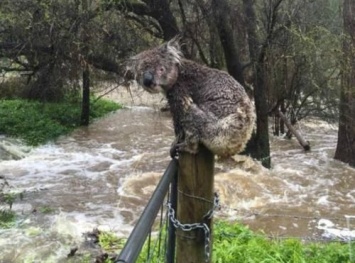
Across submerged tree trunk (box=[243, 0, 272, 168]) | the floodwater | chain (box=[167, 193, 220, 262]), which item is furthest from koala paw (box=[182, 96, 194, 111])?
submerged tree trunk (box=[243, 0, 272, 168])

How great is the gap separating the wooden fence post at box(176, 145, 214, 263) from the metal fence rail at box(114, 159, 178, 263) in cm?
5

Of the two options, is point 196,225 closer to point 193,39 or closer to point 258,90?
point 193,39

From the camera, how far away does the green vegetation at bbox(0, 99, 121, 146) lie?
1436 centimetres

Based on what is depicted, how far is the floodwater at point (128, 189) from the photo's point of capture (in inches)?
277

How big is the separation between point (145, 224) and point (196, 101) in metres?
0.81

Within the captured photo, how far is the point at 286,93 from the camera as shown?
40.9ft

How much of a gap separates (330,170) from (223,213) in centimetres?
462

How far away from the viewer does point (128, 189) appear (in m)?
9.48

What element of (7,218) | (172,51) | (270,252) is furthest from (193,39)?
(172,51)

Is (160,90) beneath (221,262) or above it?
above

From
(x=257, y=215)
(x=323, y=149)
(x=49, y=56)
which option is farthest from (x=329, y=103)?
(x=49, y=56)

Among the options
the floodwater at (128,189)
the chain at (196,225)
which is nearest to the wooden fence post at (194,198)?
the chain at (196,225)

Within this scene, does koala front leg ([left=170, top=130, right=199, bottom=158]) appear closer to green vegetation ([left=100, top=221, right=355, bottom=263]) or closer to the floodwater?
green vegetation ([left=100, top=221, right=355, bottom=263])

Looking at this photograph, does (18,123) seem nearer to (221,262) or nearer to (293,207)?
(293,207)
